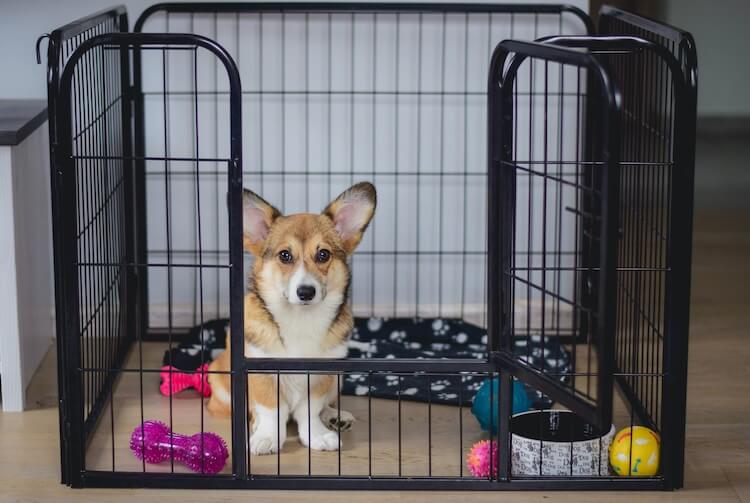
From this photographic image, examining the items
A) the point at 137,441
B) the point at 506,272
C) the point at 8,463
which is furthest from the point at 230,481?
the point at 506,272

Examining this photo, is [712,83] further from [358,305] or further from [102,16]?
[102,16]

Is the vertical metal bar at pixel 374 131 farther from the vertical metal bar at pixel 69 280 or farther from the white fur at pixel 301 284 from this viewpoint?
the vertical metal bar at pixel 69 280

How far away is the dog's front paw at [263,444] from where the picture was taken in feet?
9.95

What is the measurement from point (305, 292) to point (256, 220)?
23 centimetres

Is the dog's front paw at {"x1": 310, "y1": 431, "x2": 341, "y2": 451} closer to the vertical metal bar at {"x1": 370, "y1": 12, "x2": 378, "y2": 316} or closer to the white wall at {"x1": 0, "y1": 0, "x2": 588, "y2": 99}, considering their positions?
the vertical metal bar at {"x1": 370, "y1": 12, "x2": 378, "y2": 316}

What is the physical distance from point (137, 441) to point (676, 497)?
4.13 feet

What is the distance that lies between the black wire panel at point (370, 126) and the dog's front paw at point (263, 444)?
0.88 meters

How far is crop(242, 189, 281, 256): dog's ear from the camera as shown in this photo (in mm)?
Result: 3062

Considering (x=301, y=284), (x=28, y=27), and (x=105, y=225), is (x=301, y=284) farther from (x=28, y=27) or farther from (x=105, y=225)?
(x=28, y=27)

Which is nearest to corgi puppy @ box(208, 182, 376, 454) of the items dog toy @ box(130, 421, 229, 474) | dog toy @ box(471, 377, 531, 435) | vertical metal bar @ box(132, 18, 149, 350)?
dog toy @ box(130, 421, 229, 474)

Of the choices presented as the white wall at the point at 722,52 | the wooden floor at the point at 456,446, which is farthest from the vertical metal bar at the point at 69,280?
the white wall at the point at 722,52

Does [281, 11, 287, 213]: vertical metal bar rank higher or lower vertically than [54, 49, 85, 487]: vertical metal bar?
higher

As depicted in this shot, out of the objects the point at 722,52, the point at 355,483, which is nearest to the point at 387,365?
the point at 355,483

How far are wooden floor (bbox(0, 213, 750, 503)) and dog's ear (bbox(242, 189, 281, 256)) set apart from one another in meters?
0.50
